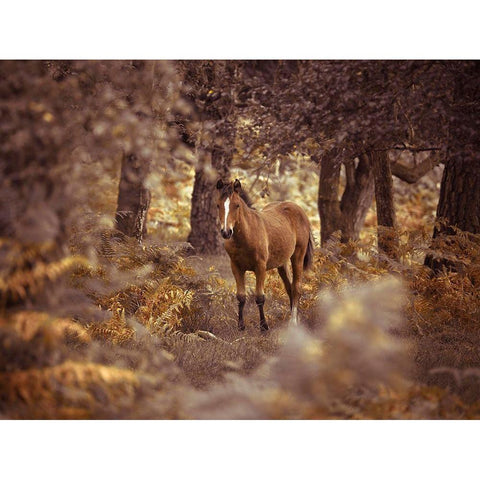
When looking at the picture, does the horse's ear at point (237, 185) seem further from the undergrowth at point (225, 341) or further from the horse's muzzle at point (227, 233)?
the undergrowth at point (225, 341)

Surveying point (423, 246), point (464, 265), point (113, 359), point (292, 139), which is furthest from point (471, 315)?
point (113, 359)

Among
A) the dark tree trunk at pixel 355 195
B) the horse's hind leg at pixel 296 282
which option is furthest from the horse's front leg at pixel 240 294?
the dark tree trunk at pixel 355 195

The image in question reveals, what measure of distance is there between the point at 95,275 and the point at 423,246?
459cm

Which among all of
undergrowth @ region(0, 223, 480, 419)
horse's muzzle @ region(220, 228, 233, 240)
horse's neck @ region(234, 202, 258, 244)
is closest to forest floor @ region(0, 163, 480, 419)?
A: undergrowth @ region(0, 223, 480, 419)

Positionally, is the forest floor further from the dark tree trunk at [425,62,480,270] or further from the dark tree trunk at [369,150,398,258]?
the dark tree trunk at [369,150,398,258]

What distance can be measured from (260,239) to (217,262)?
15.2 feet

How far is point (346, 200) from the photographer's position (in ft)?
42.1

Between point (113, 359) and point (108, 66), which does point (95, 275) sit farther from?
point (108, 66)

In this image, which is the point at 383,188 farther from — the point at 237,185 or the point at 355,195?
the point at 237,185

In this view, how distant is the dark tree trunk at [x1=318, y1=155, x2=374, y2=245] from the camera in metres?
12.5

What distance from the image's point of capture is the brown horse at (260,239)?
24.3 ft

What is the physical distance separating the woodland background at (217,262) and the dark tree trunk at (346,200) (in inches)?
1.2

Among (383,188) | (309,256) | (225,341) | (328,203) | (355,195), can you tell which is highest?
(383,188)

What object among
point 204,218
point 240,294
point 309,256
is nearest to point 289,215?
point 309,256
